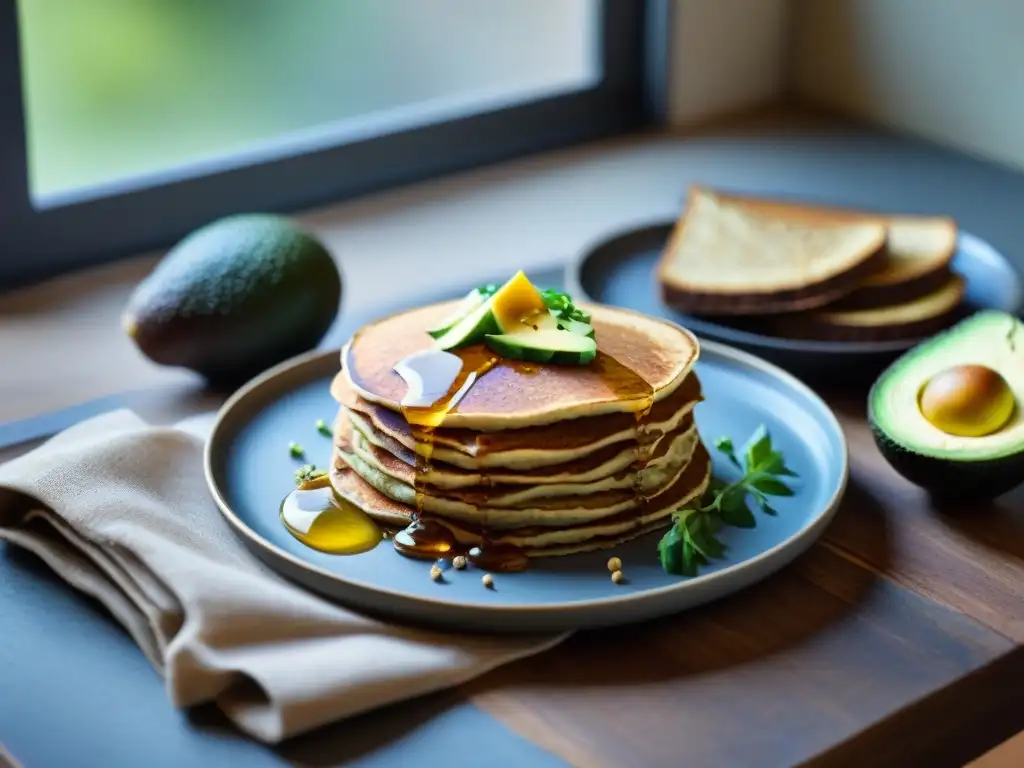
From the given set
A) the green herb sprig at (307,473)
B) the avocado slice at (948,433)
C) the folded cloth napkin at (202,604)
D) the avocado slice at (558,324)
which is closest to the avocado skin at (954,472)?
the avocado slice at (948,433)

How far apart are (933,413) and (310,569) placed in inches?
21.2

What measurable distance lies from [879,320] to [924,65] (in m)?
0.89

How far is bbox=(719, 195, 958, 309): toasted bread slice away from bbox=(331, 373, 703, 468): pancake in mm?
476

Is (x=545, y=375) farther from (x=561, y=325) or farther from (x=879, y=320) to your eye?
(x=879, y=320)

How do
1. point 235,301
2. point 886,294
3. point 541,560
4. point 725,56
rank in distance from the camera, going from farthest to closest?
point 725,56 → point 886,294 → point 235,301 → point 541,560

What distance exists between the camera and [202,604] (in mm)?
1046

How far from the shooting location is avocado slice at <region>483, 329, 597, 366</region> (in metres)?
1.17

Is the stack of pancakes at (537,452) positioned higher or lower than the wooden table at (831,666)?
higher

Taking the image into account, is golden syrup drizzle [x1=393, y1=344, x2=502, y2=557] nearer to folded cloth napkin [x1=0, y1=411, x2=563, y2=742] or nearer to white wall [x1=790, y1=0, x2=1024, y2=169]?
folded cloth napkin [x1=0, y1=411, x2=563, y2=742]

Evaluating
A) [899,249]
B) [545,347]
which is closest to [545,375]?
[545,347]

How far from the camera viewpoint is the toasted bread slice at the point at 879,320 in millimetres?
1508

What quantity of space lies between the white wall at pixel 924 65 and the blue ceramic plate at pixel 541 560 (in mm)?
954

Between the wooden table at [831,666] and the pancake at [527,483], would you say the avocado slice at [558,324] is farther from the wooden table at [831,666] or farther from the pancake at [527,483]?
the wooden table at [831,666]

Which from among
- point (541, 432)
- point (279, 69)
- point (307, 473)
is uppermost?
point (541, 432)
